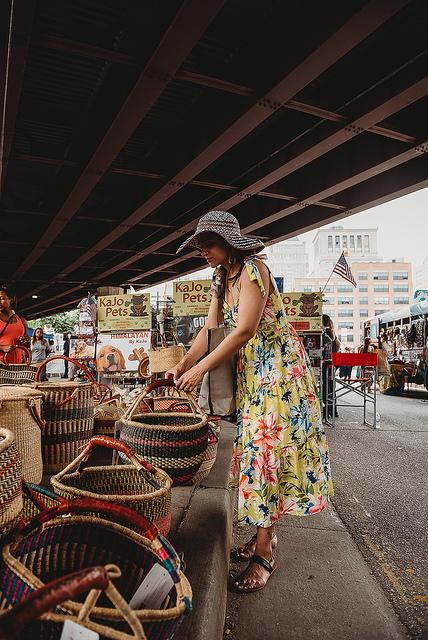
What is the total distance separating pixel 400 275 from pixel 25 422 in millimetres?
124048

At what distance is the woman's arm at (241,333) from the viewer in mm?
2227

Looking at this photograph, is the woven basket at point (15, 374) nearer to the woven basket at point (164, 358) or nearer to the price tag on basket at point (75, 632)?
the woven basket at point (164, 358)

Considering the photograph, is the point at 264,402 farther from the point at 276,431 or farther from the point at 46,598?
the point at 46,598

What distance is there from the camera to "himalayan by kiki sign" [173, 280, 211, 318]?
7.88 metres

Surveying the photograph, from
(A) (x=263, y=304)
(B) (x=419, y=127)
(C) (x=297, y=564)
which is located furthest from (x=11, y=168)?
(C) (x=297, y=564)

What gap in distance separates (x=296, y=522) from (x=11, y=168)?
27.7 feet

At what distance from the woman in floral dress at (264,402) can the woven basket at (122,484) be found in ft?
1.90

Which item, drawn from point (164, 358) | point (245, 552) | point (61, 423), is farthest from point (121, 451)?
point (164, 358)

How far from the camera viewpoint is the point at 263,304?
89.3 inches

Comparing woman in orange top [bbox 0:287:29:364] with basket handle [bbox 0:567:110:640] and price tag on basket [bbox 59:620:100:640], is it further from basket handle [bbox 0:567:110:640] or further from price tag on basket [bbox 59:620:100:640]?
basket handle [bbox 0:567:110:640]

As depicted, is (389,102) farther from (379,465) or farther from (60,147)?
(60,147)

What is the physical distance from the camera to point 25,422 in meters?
2.18

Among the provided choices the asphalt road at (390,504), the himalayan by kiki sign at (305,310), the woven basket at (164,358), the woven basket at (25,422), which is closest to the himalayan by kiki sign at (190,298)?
the himalayan by kiki sign at (305,310)

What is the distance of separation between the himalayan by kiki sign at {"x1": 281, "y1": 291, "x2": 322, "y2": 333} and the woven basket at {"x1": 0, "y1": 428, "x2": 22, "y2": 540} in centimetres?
752
